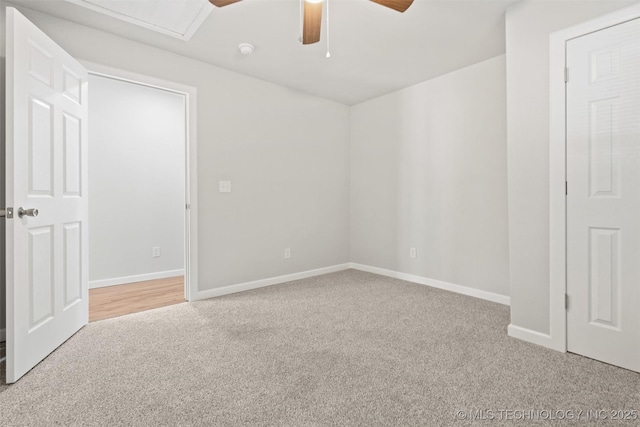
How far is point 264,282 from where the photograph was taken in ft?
12.0

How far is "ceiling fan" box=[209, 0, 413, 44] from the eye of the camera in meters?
1.72

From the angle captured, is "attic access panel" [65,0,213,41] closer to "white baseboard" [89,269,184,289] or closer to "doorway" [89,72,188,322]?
"doorway" [89,72,188,322]

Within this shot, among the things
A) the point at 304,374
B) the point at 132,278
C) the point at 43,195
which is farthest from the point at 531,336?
the point at 132,278

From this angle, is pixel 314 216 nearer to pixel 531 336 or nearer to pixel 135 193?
pixel 135 193

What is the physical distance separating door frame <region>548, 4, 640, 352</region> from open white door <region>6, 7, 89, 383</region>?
3183 millimetres

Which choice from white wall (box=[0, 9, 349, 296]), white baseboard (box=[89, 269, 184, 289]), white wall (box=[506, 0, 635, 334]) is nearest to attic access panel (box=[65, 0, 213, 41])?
white wall (box=[0, 9, 349, 296])

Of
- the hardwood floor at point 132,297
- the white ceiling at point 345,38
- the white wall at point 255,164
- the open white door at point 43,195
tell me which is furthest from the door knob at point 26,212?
the white ceiling at point 345,38

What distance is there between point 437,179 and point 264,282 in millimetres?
2287

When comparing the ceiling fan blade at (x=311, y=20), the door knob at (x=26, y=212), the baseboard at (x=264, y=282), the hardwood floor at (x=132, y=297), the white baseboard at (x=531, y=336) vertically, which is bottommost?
the hardwood floor at (x=132, y=297)

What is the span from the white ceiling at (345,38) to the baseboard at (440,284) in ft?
7.47

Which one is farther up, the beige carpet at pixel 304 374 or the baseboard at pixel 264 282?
the baseboard at pixel 264 282

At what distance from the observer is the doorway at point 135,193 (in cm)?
374

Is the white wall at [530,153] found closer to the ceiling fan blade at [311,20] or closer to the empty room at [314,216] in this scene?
the empty room at [314,216]

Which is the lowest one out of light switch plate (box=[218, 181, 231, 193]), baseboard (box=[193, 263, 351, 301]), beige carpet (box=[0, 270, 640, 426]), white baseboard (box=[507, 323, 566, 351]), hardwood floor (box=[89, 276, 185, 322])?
beige carpet (box=[0, 270, 640, 426])
